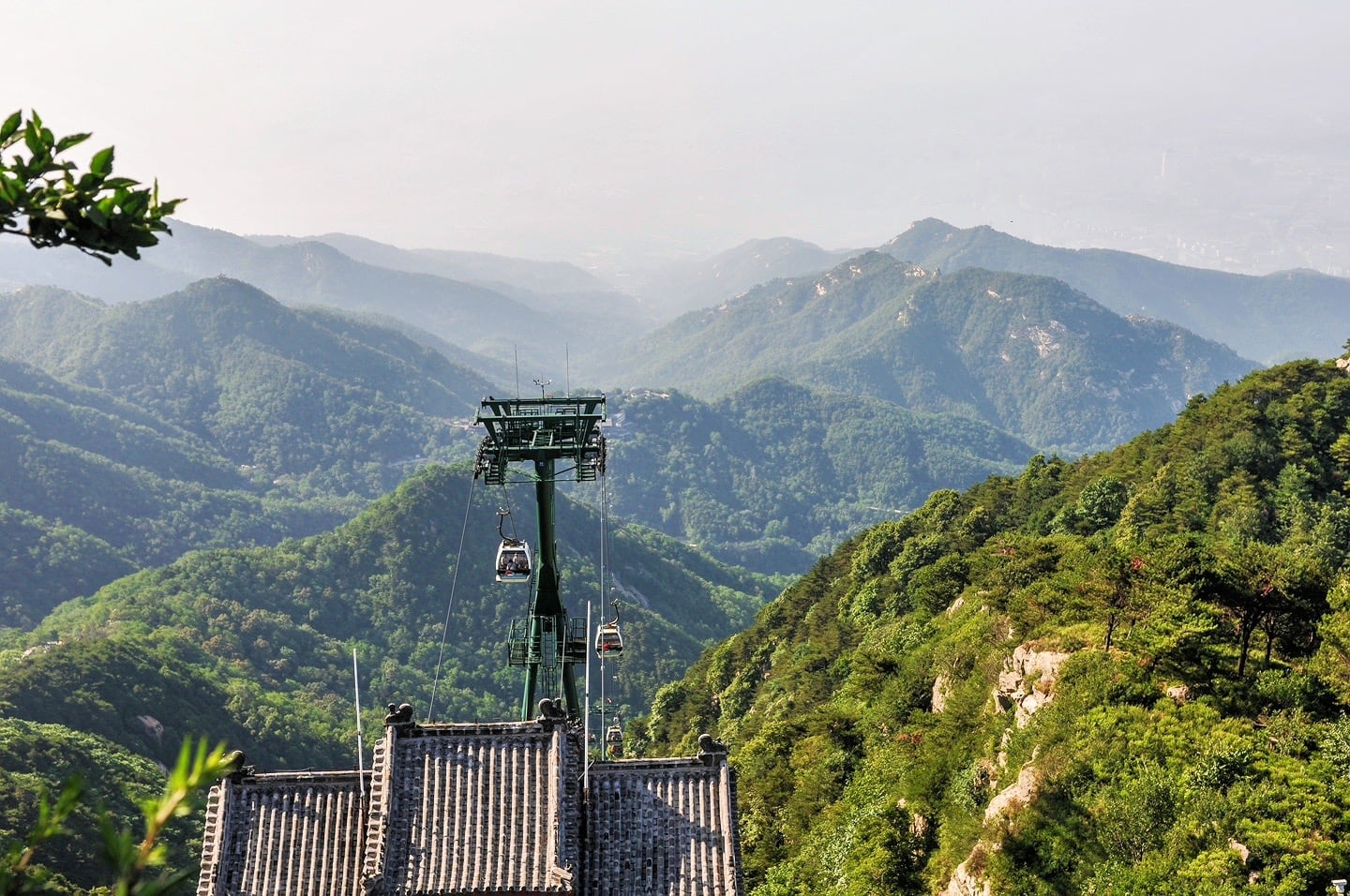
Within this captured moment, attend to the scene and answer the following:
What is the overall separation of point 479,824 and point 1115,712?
15.8 m

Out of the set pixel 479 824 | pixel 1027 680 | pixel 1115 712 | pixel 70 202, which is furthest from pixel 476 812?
pixel 1027 680

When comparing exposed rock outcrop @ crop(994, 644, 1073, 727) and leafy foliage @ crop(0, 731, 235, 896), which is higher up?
leafy foliage @ crop(0, 731, 235, 896)

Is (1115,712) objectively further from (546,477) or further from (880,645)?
(880,645)

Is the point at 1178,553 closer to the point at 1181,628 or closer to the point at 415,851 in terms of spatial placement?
the point at 1181,628

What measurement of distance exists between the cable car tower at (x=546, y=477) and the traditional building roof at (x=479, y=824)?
12.3 ft

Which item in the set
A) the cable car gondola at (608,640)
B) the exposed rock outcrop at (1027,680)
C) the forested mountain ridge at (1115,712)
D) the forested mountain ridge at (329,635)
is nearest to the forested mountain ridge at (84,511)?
the forested mountain ridge at (329,635)

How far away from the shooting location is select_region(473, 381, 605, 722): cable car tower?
1897 cm

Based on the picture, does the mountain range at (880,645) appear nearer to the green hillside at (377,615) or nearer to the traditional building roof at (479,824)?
the green hillside at (377,615)

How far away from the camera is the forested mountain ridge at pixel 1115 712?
63.3 ft

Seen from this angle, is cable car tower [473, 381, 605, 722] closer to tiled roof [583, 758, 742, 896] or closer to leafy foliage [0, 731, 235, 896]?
tiled roof [583, 758, 742, 896]

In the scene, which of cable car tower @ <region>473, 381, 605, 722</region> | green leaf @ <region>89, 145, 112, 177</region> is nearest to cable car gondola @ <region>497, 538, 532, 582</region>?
cable car tower @ <region>473, 381, 605, 722</region>

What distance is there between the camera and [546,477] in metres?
18.9

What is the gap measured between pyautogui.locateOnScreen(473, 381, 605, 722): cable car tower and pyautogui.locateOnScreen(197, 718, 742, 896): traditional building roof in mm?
3744

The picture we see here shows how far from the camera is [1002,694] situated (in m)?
27.8
